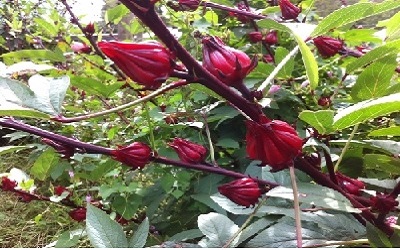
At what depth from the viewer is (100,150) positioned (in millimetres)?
390

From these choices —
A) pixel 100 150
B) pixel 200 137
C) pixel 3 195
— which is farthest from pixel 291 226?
pixel 3 195

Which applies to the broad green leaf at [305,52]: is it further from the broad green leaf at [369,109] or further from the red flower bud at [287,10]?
the red flower bud at [287,10]

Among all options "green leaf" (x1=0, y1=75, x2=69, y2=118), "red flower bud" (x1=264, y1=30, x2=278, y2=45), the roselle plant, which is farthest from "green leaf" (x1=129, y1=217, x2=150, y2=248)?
"red flower bud" (x1=264, y1=30, x2=278, y2=45)

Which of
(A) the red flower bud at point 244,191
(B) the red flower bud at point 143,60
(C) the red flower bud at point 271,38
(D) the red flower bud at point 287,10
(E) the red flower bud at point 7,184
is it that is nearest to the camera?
(B) the red flower bud at point 143,60

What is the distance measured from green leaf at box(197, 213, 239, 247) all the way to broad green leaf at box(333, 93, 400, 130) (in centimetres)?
15

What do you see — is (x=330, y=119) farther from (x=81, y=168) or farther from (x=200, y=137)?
(x=81, y=168)

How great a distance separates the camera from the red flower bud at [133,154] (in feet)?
1.25

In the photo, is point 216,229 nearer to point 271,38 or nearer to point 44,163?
point 44,163

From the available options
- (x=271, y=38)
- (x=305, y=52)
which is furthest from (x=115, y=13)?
(x=305, y=52)

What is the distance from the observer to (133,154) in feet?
1.26

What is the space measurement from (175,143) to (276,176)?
0.39ft

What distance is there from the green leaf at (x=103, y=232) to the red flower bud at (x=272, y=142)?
0.43ft

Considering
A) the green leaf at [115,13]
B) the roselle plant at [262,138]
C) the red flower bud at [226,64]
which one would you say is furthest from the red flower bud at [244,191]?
the green leaf at [115,13]

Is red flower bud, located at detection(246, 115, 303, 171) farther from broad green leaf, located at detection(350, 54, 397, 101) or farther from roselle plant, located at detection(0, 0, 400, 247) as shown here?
broad green leaf, located at detection(350, 54, 397, 101)
